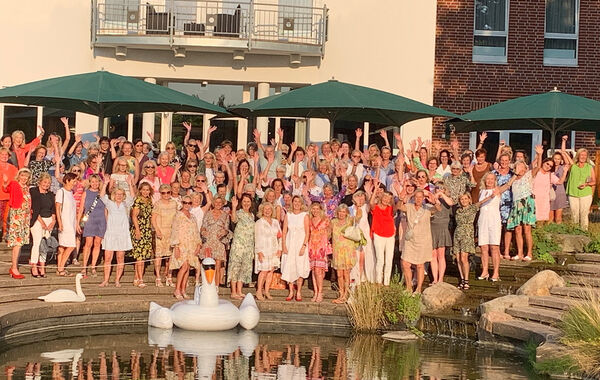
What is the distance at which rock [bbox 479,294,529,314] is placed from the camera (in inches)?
685

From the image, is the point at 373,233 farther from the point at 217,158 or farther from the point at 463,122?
the point at 463,122

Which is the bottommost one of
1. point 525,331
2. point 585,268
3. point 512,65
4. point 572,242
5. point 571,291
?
point 525,331

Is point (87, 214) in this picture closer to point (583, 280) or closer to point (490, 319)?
point (490, 319)

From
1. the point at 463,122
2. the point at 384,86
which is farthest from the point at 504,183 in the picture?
the point at 384,86

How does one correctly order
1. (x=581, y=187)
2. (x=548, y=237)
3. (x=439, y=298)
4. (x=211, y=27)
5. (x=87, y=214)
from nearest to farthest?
(x=439, y=298), (x=87, y=214), (x=548, y=237), (x=581, y=187), (x=211, y=27)

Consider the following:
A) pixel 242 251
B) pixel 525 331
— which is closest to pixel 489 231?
pixel 525 331

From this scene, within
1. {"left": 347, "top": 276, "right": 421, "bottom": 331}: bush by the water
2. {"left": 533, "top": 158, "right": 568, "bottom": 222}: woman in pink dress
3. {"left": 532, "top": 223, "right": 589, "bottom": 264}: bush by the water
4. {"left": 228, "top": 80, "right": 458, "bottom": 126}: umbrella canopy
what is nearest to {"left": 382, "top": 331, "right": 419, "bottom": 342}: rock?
{"left": 347, "top": 276, "right": 421, "bottom": 331}: bush by the water

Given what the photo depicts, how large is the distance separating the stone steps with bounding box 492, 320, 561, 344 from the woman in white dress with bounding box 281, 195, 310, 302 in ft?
11.0

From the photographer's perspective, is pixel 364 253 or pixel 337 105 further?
pixel 337 105

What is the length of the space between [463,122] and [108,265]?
7.99 m

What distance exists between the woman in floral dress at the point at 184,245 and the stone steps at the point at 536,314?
489 centimetres

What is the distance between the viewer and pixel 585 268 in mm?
18719

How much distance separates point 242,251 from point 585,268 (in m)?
5.37

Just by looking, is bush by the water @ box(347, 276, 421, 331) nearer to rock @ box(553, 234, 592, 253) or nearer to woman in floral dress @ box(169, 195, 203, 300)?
woman in floral dress @ box(169, 195, 203, 300)
